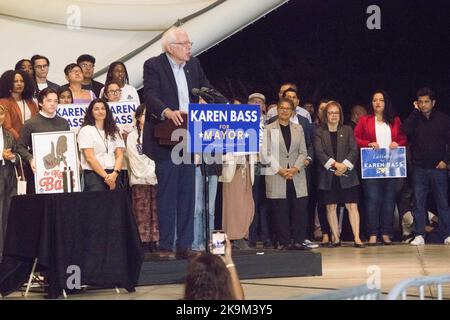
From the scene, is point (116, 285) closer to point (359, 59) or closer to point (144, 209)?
point (144, 209)

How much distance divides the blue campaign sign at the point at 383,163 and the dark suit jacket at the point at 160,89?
15.1 feet

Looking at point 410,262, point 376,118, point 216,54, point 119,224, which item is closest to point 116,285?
point 119,224

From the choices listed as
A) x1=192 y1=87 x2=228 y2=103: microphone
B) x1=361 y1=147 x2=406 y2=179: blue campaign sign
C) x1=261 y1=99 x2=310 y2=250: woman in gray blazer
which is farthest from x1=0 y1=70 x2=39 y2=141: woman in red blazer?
x1=361 y1=147 x2=406 y2=179: blue campaign sign

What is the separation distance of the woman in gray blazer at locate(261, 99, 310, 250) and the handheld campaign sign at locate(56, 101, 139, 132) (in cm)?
173

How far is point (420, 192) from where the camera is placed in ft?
47.1

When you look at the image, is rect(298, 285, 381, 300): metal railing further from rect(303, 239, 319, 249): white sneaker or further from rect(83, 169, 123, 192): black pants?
rect(303, 239, 319, 249): white sneaker

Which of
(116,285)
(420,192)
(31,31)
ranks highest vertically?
(31,31)

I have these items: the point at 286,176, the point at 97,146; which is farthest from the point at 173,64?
the point at 286,176

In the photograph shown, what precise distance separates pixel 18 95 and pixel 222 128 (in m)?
3.08

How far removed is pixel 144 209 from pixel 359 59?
19.7ft

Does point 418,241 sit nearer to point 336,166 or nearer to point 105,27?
point 336,166

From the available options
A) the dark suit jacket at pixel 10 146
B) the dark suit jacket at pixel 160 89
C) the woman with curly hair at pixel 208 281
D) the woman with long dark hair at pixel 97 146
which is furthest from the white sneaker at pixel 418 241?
the woman with curly hair at pixel 208 281

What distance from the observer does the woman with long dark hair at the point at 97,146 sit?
1060cm

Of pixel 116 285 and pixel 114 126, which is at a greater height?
pixel 114 126
